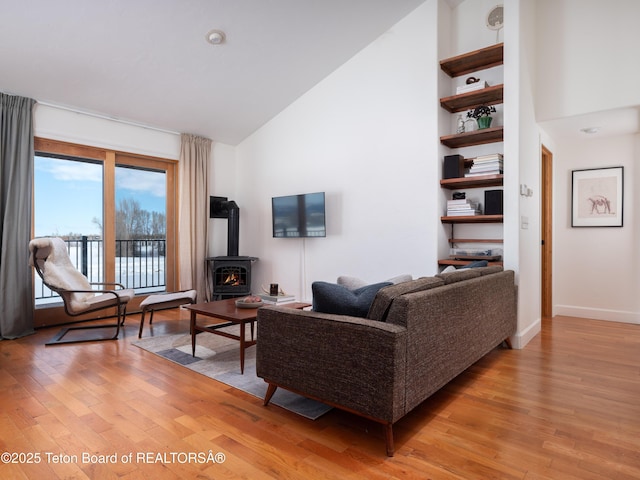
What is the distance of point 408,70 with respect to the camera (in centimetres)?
423

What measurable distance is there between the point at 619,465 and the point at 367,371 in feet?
3.87

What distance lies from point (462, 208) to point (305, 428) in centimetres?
272

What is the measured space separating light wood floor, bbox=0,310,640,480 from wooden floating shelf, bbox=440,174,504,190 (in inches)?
65.5

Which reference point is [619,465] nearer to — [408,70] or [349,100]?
[408,70]

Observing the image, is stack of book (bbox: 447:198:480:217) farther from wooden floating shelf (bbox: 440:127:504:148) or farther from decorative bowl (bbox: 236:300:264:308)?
decorative bowl (bbox: 236:300:264:308)

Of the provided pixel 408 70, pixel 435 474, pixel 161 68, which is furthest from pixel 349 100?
pixel 435 474

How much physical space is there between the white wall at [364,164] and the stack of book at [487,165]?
369mm

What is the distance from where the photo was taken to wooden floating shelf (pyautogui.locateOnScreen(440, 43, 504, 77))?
12.1ft

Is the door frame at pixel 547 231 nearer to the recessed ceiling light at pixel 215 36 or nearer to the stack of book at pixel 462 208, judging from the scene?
the stack of book at pixel 462 208

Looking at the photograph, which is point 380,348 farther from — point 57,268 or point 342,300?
point 57,268

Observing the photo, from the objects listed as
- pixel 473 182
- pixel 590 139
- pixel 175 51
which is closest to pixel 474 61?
pixel 473 182

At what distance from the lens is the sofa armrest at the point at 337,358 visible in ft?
5.82

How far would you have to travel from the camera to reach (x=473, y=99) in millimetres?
3910

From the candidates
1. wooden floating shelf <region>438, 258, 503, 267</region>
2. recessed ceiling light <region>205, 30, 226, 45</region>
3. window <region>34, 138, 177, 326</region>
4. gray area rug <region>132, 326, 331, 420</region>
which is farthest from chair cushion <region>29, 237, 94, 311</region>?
wooden floating shelf <region>438, 258, 503, 267</region>
